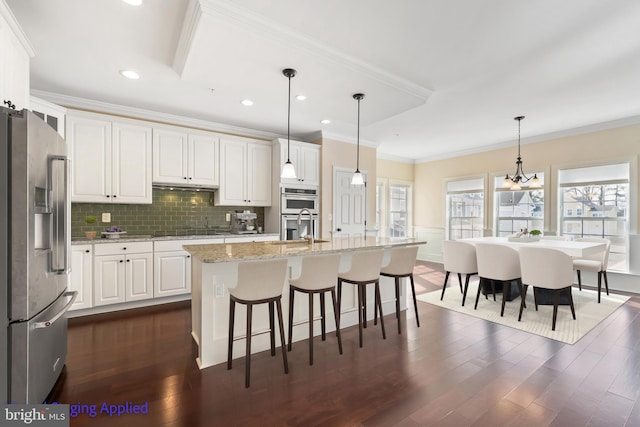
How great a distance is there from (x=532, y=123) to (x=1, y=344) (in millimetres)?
6544

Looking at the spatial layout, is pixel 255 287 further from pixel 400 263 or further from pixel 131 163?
pixel 131 163

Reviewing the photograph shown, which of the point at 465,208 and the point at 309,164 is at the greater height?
the point at 309,164

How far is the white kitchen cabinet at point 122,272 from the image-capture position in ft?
12.2

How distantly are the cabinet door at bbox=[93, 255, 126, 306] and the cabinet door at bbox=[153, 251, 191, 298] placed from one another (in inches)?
14.7

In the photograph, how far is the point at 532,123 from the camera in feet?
16.5

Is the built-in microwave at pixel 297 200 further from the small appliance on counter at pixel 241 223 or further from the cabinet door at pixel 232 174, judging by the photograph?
the cabinet door at pixel 232 174

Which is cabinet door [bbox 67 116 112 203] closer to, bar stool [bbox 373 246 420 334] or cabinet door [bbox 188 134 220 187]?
cabinet door [bbox 188 134 220 187]

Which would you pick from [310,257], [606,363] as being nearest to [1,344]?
[310,257]

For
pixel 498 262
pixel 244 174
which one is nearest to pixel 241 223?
pixel 244 174

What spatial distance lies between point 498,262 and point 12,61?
4.98 meters

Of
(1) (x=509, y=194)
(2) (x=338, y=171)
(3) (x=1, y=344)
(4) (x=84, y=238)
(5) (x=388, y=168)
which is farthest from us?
(5) (x=388, y=168)

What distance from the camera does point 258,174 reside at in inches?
204

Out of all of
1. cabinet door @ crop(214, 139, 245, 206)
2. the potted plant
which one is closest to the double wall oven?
cabinet door @ crop(214, 139, 245, 206)

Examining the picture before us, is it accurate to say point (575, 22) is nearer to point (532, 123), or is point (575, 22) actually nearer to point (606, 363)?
point (606, 363)
